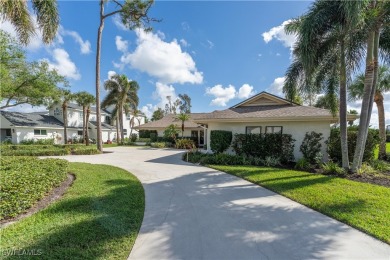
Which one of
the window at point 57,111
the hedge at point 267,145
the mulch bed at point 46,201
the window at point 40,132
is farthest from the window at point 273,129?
the window at point 57,111

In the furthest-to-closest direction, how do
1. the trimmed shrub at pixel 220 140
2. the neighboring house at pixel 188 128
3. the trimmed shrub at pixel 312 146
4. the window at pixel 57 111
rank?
1. the window at pixel 57 111
2. the neighboring house at pixel 188 128
3. the trimmed shrub at pixel 220 140
4. the trimmed shrub at pixel 312 146

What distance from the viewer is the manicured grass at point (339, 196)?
4.10 m

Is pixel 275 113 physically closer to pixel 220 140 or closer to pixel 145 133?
pixel 220 140

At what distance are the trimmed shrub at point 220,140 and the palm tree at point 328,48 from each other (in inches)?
210

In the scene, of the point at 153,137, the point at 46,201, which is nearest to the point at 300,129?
the point at 46,201

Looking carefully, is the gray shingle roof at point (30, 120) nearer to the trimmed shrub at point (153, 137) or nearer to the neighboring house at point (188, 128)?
the neighboring house at point (188, 128)

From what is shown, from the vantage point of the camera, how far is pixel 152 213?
449 cm

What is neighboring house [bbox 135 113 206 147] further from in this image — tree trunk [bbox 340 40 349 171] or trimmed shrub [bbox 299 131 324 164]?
tree trunk [bbox 340 40 349 171]

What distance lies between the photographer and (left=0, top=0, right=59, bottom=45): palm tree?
18.2 feet

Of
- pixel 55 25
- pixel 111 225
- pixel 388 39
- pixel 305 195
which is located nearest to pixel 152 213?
pixel 111 225

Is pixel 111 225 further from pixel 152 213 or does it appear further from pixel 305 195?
pixel 305 195

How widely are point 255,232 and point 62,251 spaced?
11.2 ft

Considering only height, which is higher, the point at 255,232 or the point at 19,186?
the point at 19,186

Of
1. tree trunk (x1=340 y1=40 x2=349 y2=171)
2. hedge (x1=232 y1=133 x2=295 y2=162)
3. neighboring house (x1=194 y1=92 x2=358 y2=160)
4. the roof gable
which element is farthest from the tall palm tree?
the roof gable
